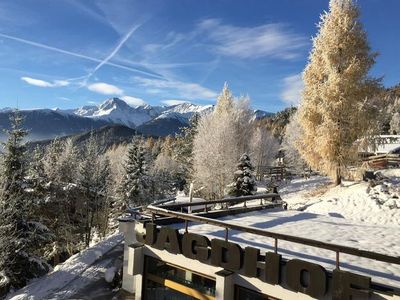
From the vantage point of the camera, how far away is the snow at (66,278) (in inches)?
695

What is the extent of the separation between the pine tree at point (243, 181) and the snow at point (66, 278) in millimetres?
13162

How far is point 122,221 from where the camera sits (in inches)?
506

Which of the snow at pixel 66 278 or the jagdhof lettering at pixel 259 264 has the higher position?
the jagdhof lettering at pixel 259 264

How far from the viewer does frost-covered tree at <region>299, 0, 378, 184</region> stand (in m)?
24.9

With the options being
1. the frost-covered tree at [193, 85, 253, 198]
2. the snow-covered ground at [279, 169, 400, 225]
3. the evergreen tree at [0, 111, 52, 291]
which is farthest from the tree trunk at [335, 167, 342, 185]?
the evergreen tree at [0, 111, 52, 291]

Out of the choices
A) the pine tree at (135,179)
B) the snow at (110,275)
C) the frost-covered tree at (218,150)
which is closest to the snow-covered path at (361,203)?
the snow at (110,275)

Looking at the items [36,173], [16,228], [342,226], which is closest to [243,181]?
[36,173]

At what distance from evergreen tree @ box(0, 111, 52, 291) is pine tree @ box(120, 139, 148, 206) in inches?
652

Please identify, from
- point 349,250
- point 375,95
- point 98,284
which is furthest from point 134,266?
point 375,95

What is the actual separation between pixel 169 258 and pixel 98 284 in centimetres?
856

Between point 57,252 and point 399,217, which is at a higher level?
point 399,217

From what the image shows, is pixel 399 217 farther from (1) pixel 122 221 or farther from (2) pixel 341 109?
(1) pixel 122 221

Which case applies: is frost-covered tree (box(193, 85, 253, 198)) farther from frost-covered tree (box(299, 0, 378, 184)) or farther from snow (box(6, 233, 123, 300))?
snow (box(6, 233, 123, 300))

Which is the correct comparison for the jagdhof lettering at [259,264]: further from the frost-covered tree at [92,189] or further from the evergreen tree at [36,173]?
the frost-covered tree at [92,189]
